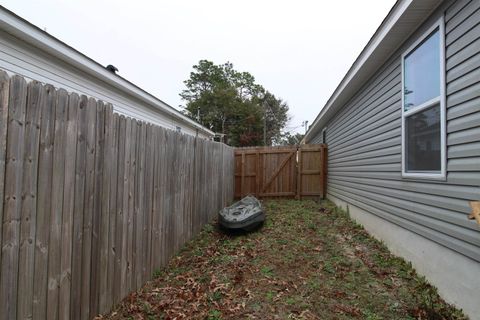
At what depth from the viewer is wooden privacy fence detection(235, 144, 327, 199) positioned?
10.7 m

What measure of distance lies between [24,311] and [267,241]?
4164 mm

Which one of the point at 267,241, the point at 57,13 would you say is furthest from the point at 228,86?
the point at 267,241

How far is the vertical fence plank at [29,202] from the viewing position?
71.9 inches

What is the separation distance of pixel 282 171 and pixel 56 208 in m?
9.24

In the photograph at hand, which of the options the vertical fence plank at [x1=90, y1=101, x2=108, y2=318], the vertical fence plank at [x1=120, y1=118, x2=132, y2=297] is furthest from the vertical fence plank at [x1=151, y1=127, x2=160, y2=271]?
the vertical fence plank at [x1=90, y1=101, x2=108, y2=318]

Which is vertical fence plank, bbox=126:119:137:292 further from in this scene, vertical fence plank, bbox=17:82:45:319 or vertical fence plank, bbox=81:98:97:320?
vertical fence plank, bbox=17:82:45:319

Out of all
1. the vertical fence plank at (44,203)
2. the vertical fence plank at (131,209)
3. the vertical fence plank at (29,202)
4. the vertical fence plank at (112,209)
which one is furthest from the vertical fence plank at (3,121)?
the vertical fence plank at (131,209)

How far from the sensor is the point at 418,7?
3.50 metres

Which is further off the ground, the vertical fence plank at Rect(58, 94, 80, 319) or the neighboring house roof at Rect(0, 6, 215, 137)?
the neighboring house roof at Rect(0, 6, 215, 137)

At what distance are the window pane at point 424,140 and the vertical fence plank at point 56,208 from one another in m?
3.71

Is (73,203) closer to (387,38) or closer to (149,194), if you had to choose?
(149,194)

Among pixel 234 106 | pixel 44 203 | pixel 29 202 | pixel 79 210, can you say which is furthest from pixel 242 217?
pixel 234 106

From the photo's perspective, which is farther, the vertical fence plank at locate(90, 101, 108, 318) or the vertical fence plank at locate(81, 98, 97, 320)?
the vertical fence plank at locate(90, 101, 108, 318)

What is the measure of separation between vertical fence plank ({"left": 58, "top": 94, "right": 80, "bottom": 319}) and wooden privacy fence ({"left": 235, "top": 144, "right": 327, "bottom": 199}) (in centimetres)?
882
